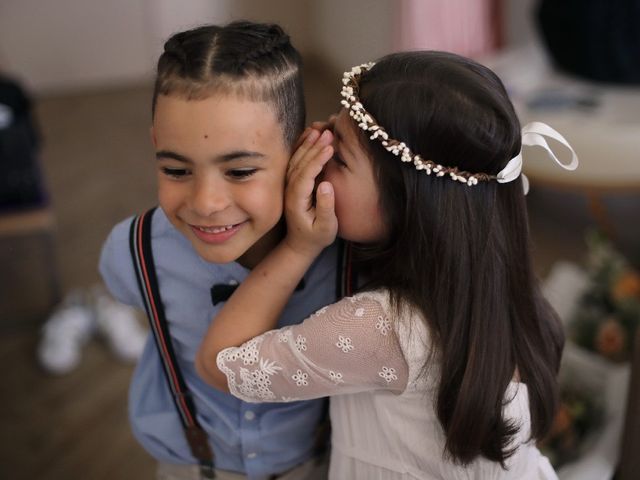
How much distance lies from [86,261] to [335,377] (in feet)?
7.08

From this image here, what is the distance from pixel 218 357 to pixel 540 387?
17.2 inches

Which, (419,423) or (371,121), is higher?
(371,121)

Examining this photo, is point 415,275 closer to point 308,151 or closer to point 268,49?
point 308,151

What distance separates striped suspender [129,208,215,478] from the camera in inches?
42.6

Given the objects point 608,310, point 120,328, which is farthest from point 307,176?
point 120,328

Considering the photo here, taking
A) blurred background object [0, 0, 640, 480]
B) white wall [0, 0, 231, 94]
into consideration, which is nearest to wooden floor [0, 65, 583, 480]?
blurred background object [0, 0, 640, 480]

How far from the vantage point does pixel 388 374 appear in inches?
38.5

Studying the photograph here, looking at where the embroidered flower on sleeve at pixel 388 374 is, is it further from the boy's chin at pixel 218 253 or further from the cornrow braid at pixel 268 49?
the cornrow braid at pixel 268 49

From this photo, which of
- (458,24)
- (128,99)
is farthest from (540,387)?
(128,99)

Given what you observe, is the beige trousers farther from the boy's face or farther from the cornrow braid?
the cornrow braid

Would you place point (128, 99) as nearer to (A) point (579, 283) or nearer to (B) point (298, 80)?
(A) point (579, 283)

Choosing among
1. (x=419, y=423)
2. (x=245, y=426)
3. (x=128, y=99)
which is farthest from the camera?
(x=128, y=99)

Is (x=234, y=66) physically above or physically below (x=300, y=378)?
above

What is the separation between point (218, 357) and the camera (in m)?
0.99
